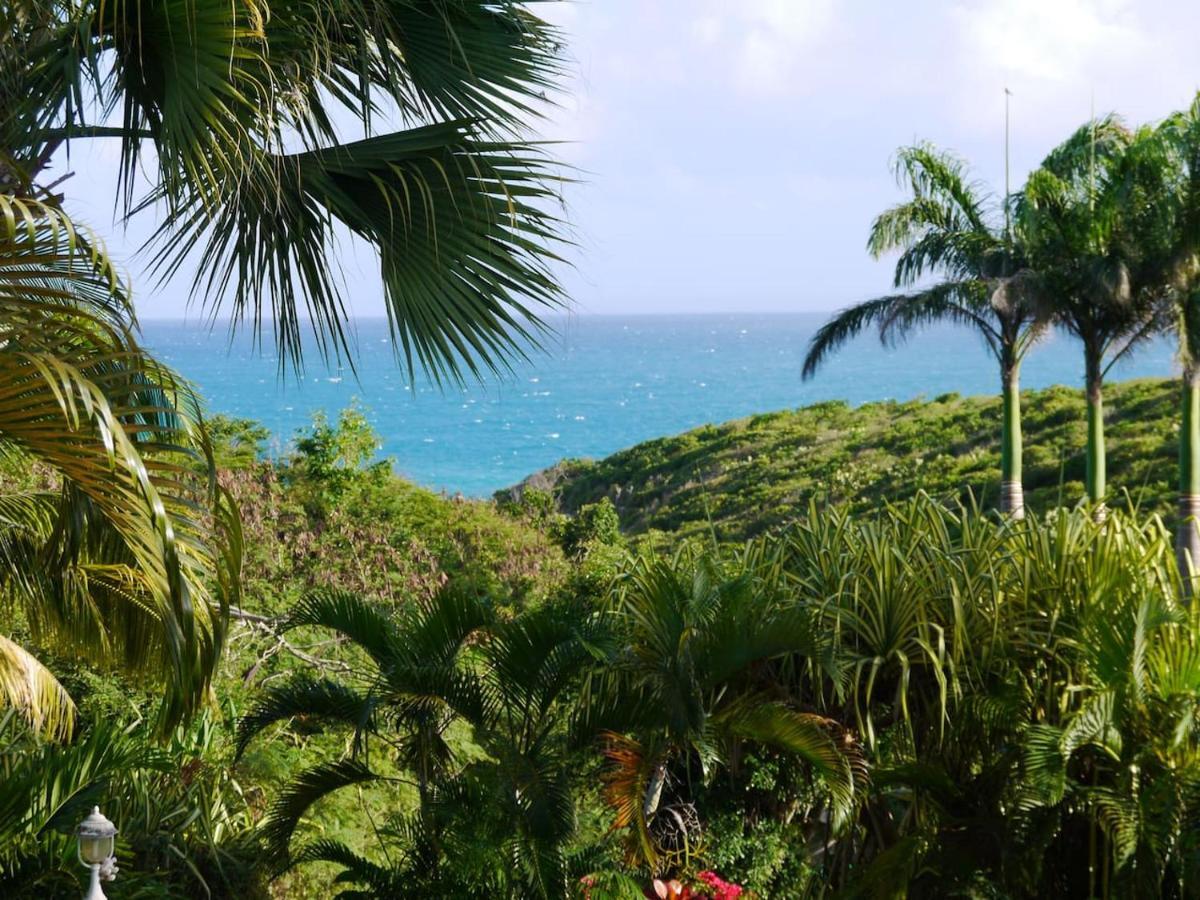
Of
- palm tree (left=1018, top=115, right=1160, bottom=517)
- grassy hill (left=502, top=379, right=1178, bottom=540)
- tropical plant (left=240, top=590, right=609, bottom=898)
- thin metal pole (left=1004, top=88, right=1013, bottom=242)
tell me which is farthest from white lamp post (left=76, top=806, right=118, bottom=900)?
grassy hill (left=502, top=379, right=1178, bottom=540)

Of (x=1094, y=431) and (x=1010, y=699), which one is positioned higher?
(x=1010, y=699)

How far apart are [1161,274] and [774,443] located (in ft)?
73.1

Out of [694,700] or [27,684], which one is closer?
[27,684]

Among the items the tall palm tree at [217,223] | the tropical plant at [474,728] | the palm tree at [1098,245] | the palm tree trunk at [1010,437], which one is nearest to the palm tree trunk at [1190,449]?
the palm tree at [1098,245]

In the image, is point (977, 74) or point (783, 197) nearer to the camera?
point (977, 74)

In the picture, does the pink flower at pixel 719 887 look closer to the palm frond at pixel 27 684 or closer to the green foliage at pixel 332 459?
the palm frond at pixel 27 684

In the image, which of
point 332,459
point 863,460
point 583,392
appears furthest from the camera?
point 583,392

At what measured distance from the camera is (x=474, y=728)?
498 cm

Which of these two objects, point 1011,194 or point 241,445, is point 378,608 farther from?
point 1011,194

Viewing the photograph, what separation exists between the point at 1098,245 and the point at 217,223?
58.0ft

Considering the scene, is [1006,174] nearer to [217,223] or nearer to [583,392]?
[217,223]

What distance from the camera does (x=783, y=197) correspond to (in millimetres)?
120688

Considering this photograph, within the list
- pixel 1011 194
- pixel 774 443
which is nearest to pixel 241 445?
pixel 1011 194

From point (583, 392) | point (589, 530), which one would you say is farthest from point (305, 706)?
point (583, 392)
